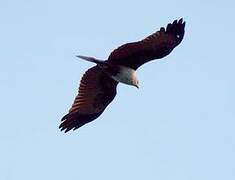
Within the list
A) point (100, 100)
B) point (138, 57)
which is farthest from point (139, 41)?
point (100, 100)

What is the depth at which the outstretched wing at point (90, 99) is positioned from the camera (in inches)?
831

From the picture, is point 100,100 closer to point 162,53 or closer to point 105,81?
point 105,81

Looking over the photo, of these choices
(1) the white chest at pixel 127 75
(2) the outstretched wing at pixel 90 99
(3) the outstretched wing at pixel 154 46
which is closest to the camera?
(3) the outstretched wing at pixel 154 46

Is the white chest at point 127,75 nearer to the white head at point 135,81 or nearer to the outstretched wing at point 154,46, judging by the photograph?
the white head at point 135,81

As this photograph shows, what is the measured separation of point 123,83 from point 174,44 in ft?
4.52

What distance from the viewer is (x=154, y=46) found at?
20250 millimetres

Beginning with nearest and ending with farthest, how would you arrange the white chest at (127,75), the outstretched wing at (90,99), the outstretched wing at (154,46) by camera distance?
the outstretched wing at (154,46)
the white chest at (127,75)
the outstretched wing at (90,99)

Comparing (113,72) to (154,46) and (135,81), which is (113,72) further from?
(154,46)

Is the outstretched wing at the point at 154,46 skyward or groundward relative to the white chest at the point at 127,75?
skyward

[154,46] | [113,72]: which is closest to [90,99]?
[113,72]

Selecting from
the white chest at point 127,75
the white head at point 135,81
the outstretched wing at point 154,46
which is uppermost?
the outstretched wing at point 154,46

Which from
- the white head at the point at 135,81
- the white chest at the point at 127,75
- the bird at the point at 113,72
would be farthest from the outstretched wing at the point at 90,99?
the white head at the point at 135,81

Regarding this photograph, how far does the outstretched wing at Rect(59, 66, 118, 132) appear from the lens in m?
Answer: 21.1

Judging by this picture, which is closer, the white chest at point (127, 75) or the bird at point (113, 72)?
the bird at point (113, 72)
